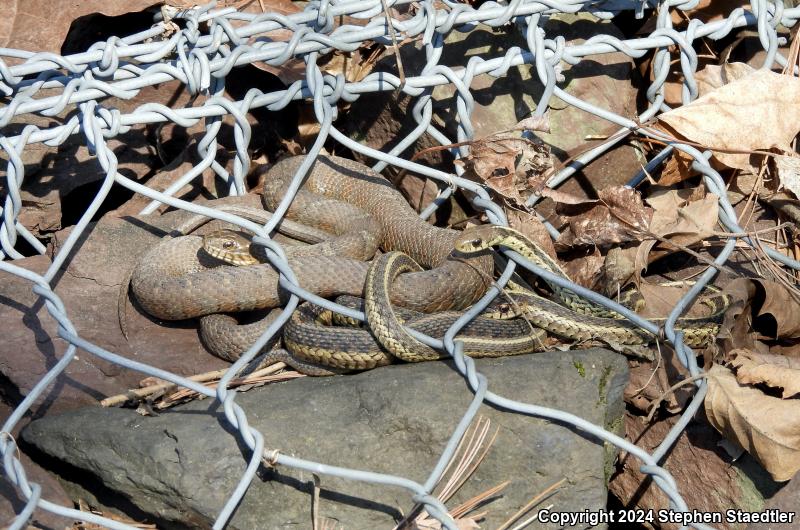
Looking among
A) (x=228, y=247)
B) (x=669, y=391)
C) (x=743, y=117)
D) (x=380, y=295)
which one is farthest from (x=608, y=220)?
(x=228, y=247)

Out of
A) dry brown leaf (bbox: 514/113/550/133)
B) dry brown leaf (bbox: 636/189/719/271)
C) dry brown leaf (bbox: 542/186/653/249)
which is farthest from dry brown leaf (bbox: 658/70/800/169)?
dry brown leaf (bbox: 514/113/550/133)

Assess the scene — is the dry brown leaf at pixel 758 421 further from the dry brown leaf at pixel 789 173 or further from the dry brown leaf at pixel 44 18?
the dry brown leaf at pixel 44 18

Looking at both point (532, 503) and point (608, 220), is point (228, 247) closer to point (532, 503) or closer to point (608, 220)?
point (608, 220)

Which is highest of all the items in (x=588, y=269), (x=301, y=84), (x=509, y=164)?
(x=301, y=84)

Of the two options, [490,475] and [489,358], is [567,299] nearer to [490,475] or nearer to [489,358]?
[489,358]

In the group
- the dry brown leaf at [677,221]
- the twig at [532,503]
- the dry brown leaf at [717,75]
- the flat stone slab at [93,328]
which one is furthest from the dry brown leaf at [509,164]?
the twig at [532,503]

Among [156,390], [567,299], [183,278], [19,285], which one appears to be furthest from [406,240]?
[19,285]

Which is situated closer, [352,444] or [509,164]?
[352,444]
